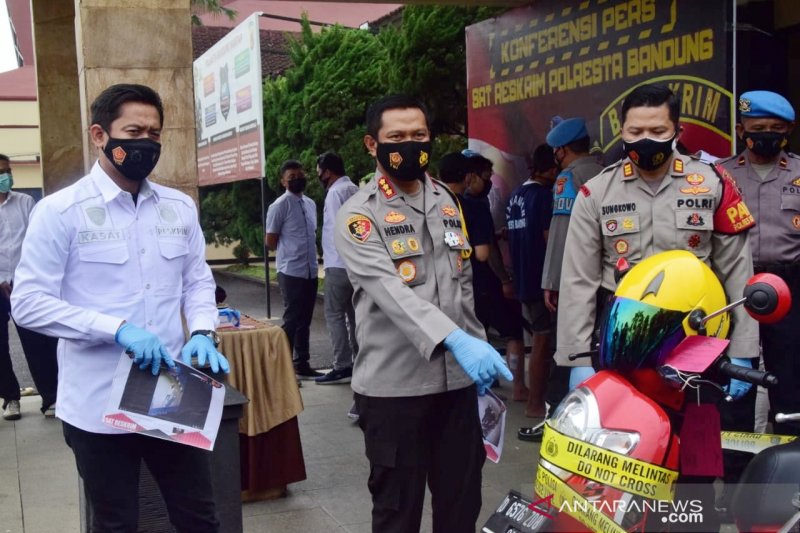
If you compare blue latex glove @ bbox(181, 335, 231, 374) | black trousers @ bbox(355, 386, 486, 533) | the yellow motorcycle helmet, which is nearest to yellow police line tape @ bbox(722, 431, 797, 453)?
the yellow motorcycle helmet

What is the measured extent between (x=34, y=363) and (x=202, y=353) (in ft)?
15.4

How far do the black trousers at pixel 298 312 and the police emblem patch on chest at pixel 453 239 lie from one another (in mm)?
5735

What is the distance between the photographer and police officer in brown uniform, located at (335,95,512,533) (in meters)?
3.13

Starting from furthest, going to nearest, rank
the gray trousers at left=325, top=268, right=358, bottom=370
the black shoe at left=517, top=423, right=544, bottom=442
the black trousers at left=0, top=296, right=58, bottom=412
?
1. the gray trousers at left=325, top=268, right=358, bottom=370
2. the black trousers at left=0, top=296, right=58, bottom=412
3. the black shoe at left=517, top=423, right=544, bottom=442

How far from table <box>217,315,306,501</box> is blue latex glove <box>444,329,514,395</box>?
2309mm

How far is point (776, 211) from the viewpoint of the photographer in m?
4.62

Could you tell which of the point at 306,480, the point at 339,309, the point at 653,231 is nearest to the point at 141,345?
the point at 653,231

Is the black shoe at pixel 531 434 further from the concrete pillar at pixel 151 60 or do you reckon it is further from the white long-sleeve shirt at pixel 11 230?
the white long-sleeve shirt at pixel 11 230

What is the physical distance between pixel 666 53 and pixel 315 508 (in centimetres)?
345

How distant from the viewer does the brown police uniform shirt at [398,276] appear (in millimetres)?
3100

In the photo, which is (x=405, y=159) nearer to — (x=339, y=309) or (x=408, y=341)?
(x=408, y=341)

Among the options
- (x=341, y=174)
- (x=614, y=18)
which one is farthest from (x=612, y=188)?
(x=341, y=174)

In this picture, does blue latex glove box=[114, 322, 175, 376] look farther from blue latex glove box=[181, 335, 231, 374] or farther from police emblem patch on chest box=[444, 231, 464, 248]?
police emblem patch on chest box=[444, 231, 464, 248]

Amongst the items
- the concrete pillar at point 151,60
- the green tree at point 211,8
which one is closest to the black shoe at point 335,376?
the concrete pillar at point 151,60
